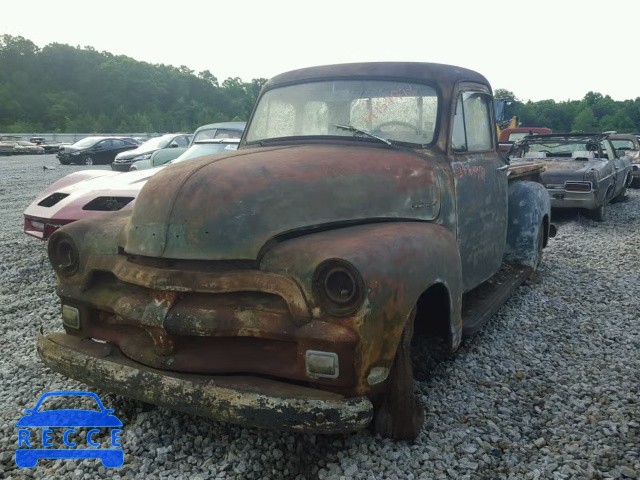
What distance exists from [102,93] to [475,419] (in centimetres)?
7138

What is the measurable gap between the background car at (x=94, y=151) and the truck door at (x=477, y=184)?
74.7ft

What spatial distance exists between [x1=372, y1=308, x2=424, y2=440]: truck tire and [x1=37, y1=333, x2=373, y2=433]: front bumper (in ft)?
1.11

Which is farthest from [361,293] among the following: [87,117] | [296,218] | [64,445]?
[87,117]

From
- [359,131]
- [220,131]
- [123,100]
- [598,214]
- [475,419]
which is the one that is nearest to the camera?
[475,419]

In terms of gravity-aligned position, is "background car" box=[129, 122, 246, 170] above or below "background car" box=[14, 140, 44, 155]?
above

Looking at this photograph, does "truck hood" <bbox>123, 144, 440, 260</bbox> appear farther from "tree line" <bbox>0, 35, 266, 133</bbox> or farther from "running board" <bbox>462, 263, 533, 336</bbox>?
"tree line" <bbox>0, 35, 266, 133</bbox>

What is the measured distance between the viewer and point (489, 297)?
4230 mm

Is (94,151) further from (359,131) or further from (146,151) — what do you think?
(359,131)

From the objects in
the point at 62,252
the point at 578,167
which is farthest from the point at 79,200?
the point at 578,167

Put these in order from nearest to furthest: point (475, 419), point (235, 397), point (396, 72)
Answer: point (235, 397)
point (475, 419)
point (396, 72)

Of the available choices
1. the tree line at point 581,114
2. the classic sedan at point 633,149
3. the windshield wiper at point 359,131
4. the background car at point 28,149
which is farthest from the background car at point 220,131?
the tree line at point 581,114

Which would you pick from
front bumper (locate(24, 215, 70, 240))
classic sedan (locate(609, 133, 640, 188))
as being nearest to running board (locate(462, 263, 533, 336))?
front bumper (locate(24, 215, 70, 240))

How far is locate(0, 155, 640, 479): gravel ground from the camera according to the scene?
2564 mm

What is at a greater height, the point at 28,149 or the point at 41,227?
the point at 41,227
